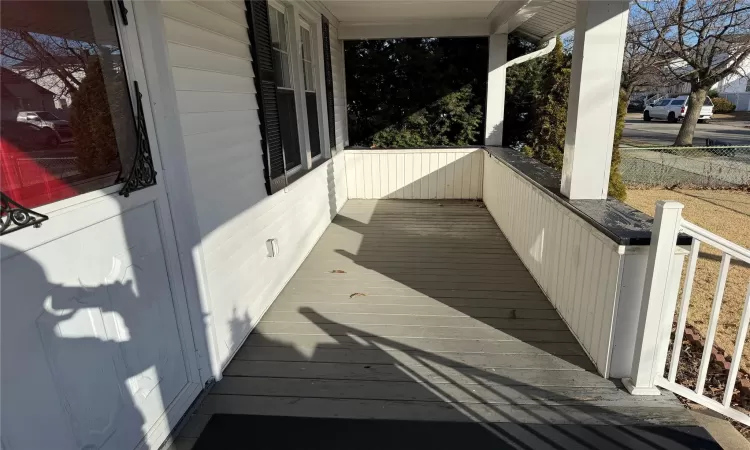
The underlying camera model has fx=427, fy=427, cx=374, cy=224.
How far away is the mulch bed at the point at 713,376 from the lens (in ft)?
7.69

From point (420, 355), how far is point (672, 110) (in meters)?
27.1

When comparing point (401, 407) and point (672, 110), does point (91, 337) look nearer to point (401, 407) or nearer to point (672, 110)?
point (401, 407)

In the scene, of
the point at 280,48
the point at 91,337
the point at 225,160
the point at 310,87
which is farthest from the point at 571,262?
the point at 310,87

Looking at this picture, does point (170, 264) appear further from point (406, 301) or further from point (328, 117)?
point (328, 117)

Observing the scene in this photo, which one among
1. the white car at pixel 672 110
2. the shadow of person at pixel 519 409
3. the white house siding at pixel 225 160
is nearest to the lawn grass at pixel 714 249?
the shadow of person at pixel 519 409

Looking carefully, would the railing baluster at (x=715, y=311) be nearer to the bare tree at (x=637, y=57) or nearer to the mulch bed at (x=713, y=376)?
the mulch bed at (x=713, y=376)

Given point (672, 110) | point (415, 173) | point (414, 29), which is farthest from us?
point (672, 110)

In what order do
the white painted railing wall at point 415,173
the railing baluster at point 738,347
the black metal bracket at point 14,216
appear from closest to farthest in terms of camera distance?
the black metal bracket at point 14,216 → the railing baluster at point 738,347 → the white painted railing wall at point 415,173

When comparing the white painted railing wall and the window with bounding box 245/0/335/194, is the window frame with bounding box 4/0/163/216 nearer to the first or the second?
the window with bounding box 245/0/335/194

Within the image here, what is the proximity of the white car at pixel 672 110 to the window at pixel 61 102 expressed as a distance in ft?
87.7

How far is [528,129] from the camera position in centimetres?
813

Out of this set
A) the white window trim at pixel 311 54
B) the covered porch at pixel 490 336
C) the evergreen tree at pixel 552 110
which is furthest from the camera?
the evergreen tree at pixel 552 110

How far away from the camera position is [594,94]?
2555mm

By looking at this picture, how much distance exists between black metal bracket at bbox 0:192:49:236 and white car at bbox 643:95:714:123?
27107mm
